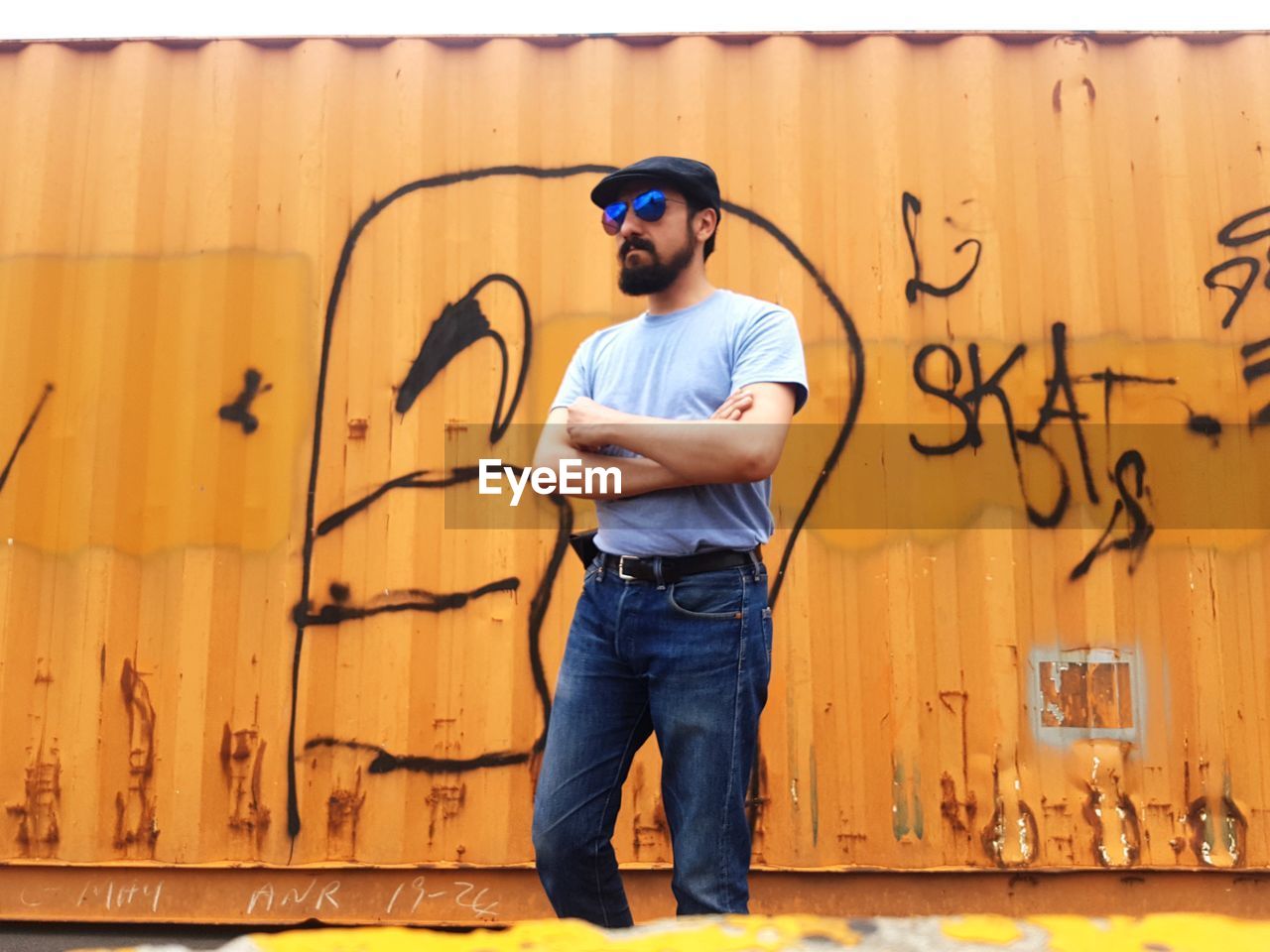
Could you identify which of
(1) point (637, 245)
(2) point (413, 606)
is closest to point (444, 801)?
(2) point (413, 606)

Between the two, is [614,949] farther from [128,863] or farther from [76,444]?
[76,444]

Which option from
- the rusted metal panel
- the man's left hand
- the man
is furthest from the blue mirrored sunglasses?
the rusted metal panel

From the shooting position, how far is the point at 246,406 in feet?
9.90

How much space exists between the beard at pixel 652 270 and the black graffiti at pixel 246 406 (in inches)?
64.9

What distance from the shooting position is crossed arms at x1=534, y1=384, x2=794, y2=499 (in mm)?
1595

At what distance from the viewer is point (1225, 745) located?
2.78 meters

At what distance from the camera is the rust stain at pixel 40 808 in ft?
9.27

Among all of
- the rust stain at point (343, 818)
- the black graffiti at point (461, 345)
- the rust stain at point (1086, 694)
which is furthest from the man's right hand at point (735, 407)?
the rust stain at point (343, 818)

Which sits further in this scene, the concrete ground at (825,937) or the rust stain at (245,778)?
the rust stain at (245,778)

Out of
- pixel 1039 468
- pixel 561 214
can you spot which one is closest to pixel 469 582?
pixel 561 214

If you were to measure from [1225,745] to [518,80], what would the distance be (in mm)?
2867

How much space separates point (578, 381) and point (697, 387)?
0.97 feet

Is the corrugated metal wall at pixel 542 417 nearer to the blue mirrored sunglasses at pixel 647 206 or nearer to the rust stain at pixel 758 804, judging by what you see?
the rust stain at pixel 758 804

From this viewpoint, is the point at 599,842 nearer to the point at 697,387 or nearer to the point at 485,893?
the point at 697,387
